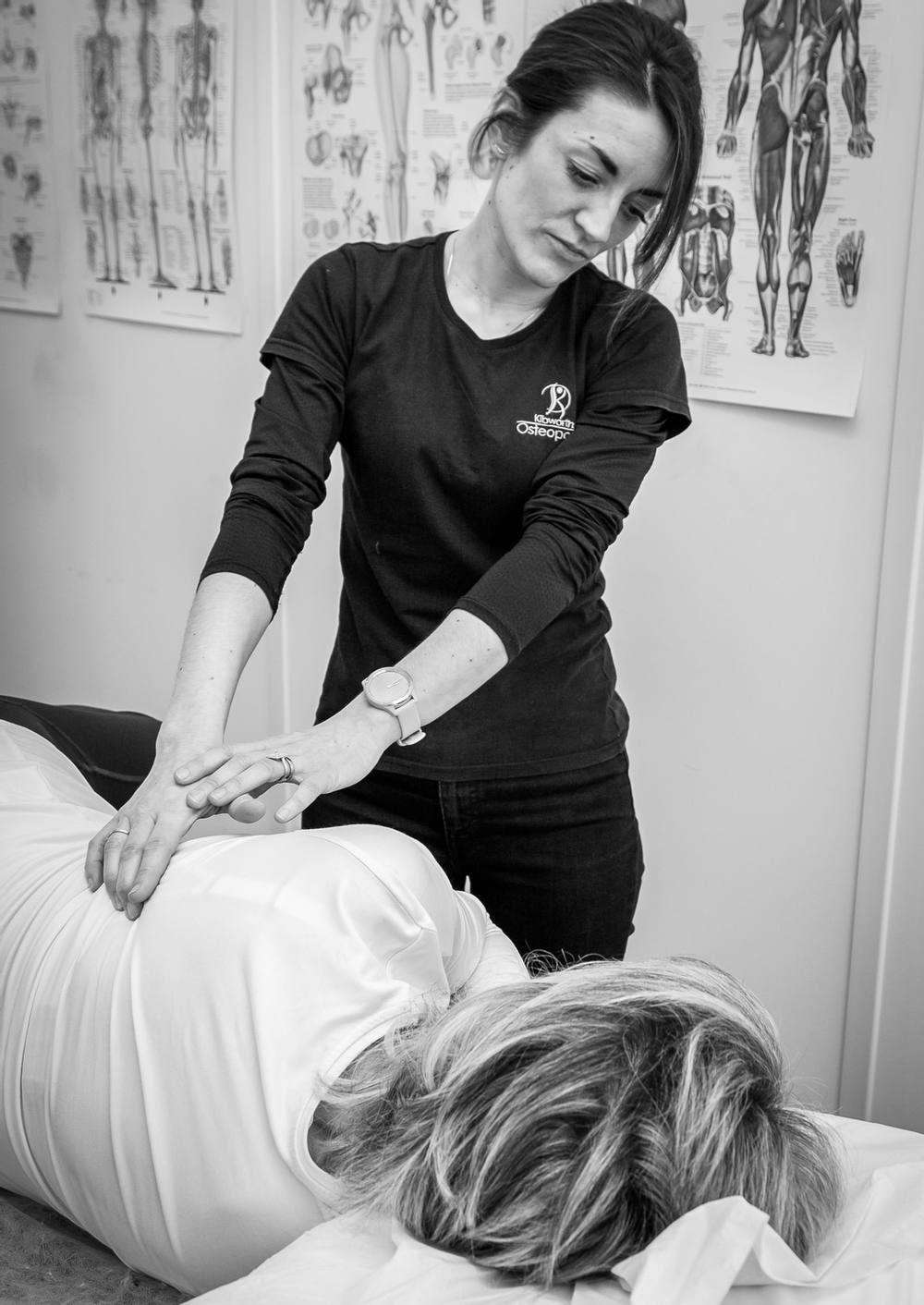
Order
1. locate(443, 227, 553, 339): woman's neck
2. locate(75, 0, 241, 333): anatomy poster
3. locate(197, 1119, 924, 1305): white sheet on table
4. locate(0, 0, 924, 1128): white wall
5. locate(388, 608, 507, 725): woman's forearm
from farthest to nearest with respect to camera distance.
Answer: locate(75, 0, 241, 333): anatomy poster, locate(0, 0, 924, 1128): white wall, locate(443, 227, 553, 339): woman's neck, locate(388, 608, 507, 725): woman's forearm, locate(197, 1119, 924, 1305): white sheet on table

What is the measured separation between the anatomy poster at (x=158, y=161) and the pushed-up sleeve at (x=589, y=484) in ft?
4.60

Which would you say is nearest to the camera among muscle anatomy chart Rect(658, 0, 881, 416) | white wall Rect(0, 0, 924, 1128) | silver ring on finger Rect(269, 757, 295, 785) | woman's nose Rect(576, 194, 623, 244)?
silver ring on finger Rect(269, 757, 295, 785)

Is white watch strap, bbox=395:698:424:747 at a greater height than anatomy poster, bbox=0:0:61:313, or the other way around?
anatomy poster, bbox=0:0:61:313

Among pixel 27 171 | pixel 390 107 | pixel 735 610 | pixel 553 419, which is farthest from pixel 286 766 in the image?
pixel 27 171

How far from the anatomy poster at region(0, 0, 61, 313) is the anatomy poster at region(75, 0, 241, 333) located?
12 centimetres

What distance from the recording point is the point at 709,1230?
2.74 feet

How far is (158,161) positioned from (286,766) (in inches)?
78.9

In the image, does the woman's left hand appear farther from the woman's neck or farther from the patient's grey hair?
the woman's neck

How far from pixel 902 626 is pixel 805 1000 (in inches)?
25.4

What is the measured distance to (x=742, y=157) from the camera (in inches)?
76.4

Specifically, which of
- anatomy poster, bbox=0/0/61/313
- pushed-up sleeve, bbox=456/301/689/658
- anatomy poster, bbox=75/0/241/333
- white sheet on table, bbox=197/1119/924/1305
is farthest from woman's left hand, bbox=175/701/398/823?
anatomy poster, bbox=0/0/61/313

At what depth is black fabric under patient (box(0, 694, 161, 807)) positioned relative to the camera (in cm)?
171

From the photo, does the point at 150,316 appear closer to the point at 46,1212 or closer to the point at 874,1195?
the point at 46,1212

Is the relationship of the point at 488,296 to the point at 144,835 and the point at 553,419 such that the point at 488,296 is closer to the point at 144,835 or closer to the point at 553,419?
the point at 553,419
